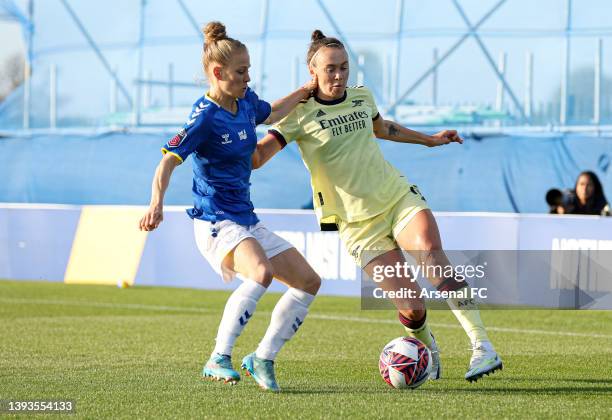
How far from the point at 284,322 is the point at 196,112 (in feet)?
4.24

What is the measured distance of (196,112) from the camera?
7.02m

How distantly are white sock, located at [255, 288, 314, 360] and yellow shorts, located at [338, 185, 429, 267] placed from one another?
0.69m

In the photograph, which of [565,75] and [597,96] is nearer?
[597,96]

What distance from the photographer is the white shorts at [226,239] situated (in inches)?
278

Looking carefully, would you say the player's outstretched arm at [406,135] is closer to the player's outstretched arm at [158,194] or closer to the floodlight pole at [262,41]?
the player's outstretched arm at [158,194]

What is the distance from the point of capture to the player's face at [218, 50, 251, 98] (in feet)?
22.9

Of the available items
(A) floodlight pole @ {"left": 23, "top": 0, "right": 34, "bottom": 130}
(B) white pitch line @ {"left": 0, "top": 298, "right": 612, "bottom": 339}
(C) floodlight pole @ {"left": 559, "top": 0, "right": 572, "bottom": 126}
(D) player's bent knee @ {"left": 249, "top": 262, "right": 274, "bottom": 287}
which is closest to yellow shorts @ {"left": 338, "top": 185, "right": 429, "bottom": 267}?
(D) player's bent knee @ {"left": 249, "top": 262, "right": 274, "bottom": 287}

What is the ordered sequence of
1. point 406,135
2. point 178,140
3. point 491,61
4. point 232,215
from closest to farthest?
point 178,140
point 232,215
point 406,135
point 491,61

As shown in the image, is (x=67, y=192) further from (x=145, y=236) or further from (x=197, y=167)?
(x=197, y=167)

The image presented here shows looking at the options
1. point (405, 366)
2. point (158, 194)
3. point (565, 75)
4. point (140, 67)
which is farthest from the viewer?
point (140, 67)

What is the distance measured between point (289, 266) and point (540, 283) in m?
6.34

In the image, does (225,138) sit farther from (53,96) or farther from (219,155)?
(53,96)

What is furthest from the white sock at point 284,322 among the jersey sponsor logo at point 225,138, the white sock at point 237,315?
the jersey sponsor logo at point 225,138

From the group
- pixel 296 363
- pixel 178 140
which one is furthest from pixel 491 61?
pixel 178 140
